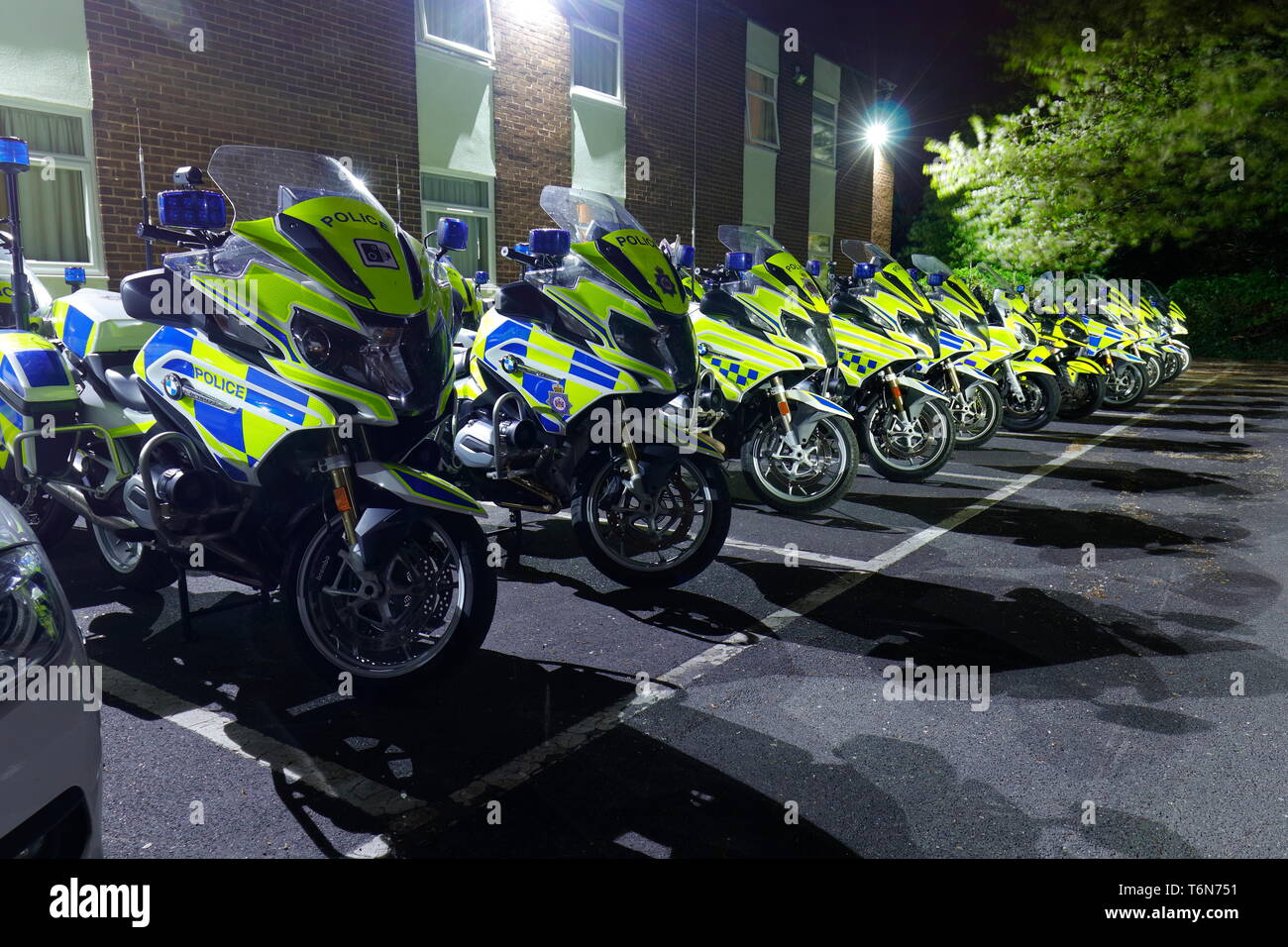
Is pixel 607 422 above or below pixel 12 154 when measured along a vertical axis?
below

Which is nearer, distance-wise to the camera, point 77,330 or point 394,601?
point 394,601

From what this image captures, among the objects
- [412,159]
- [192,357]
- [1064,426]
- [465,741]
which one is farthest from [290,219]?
[1064,426]

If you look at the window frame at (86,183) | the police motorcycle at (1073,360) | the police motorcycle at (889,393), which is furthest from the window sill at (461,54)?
the police motorcycle at (1073,360)

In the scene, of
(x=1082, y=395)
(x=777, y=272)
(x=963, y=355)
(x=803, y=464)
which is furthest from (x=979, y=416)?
(x=803, y=464)

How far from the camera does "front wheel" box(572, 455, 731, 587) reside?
4785mm

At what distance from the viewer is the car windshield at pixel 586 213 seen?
519 cm

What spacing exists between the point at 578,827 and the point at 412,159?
10.8 m

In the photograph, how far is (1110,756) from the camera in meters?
3.21

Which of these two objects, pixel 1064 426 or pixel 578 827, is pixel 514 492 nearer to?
pixel 578 827

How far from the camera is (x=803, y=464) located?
645cm

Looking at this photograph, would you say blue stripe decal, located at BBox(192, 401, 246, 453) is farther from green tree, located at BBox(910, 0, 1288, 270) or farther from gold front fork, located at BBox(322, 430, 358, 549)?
green tree, located at BBox(910, 0, 1288, 270)

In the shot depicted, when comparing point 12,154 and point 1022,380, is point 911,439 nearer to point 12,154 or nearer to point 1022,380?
point 1022,380

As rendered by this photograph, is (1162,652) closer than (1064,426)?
Yes

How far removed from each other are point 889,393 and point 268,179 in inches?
196
